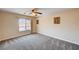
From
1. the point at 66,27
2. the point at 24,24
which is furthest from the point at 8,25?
the point at 66,27

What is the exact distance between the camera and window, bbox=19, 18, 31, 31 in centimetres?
669

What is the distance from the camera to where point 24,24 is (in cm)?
718

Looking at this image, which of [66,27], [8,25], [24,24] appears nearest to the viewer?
[66,27]

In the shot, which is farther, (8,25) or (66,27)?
(8,25)

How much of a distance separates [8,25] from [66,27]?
398 centimetres

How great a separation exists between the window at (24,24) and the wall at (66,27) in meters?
1.94

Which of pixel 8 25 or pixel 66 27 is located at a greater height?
pixel 8 25

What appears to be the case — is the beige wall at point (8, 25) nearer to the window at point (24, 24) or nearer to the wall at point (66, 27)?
the window at point (24, 24)

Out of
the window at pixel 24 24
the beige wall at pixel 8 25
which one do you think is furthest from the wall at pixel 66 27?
the beige wall at pixel 8 25

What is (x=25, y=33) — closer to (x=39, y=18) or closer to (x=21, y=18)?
(x=21, y=18)

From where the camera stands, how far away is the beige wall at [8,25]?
4918mm

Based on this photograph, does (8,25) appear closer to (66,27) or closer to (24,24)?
(24,24)
